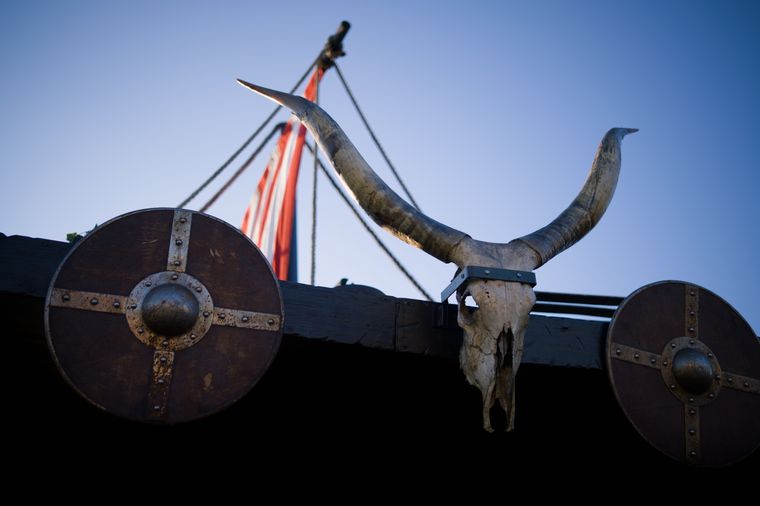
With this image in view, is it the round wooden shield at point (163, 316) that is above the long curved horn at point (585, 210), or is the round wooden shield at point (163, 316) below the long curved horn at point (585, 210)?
below

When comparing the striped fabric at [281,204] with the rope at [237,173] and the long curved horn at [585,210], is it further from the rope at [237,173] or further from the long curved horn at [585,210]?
the long curved horn at [585,210]

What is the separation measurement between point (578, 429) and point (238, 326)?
7.17 ft

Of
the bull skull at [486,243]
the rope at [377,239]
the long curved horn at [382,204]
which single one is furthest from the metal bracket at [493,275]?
the rope at [377,239]

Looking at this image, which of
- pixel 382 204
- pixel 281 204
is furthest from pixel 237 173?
pixel 382 204

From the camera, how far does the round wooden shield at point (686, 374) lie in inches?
129

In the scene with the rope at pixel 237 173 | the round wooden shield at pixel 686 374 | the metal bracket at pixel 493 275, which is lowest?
the round wooden shield at pixel 686 374

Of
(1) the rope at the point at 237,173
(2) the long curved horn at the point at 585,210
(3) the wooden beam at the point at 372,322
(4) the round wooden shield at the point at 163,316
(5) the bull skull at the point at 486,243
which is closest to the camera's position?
(4) the round wooden shield at the point at 163,316

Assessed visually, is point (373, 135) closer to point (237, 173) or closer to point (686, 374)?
point (237, 173)

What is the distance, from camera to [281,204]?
10.4 metres

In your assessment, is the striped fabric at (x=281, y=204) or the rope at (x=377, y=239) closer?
the rope at (x=377, y=239)

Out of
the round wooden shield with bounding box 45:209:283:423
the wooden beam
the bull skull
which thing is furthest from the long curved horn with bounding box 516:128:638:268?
the round wooden shield with bounding box 45:209:283:423

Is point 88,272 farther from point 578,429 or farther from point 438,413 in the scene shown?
point 578,429

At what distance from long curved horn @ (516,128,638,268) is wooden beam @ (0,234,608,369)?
0.39 metres

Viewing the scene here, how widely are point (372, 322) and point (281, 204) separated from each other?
7.38 m
